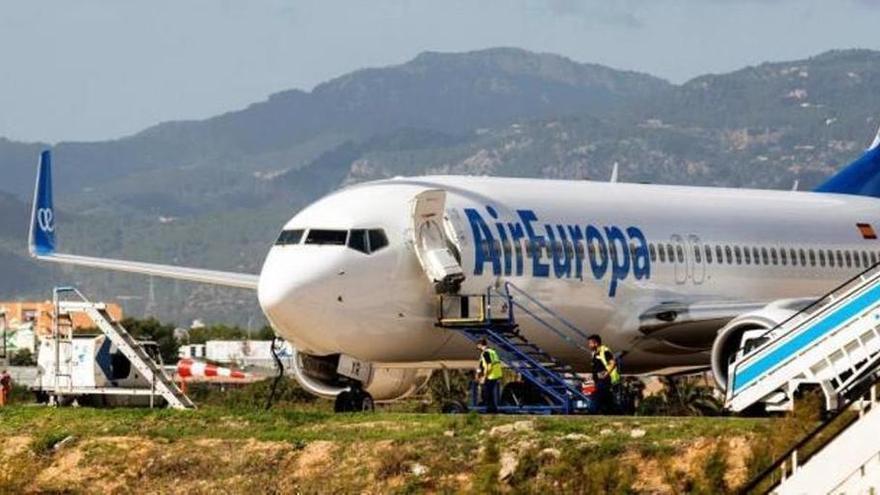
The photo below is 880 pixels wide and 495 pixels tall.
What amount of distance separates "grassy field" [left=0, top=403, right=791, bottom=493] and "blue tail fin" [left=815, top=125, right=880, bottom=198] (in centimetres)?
1827

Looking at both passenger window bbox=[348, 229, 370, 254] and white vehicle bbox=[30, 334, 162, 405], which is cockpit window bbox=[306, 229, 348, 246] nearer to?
passenger window bbox=[348, 229, 370, 254]

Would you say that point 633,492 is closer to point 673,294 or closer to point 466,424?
point 466,424

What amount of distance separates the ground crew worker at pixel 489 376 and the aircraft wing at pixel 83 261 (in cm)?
667

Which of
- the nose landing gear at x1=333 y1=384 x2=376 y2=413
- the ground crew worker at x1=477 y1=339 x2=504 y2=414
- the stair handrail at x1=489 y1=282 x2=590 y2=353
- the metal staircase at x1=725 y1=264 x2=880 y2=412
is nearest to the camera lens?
the metal staircase at x1=725 y1=264 x2=880 y2=412

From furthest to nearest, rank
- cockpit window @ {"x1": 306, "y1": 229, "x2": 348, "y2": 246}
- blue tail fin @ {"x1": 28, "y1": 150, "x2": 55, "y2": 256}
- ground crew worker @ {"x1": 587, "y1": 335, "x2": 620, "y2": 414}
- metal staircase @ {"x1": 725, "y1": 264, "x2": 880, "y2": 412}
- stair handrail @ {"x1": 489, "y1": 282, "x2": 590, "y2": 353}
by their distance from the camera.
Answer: blue tail fin @ {"x1": 28, "y1": 150, "x2": 55, "y2": 256}, stair handrail @ {"x1": 489, "y1": 282, "x2": 590, "y2": 353}, cockpit window @ {"x1": 306, "y1": 229, "x2": 348, "y2": 246}, ground crew worker @ {"x1": 587, "y1": 335, "x2": 620, "y2": 414}, metal staircase @ {"x1": 725, "y1": 264, "x2": 880, "y2": 412}

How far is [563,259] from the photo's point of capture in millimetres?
41469

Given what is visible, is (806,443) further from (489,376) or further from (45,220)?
(45,220)

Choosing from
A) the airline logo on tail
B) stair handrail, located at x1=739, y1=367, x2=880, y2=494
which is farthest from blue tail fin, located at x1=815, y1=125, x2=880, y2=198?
stair handrail, located at x1=739, y1=367, x2=880, y2=494

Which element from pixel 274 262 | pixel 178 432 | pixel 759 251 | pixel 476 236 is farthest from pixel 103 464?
pixel 759 251

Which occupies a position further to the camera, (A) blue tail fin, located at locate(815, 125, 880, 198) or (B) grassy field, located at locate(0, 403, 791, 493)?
(A) blue tail fin, located at locate(815, 125, 880, 198)

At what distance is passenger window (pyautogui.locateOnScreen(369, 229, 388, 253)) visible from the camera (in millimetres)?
38750

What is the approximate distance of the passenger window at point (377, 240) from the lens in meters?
38.8

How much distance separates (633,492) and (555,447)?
212cm

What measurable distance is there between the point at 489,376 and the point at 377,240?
9.06 ft
